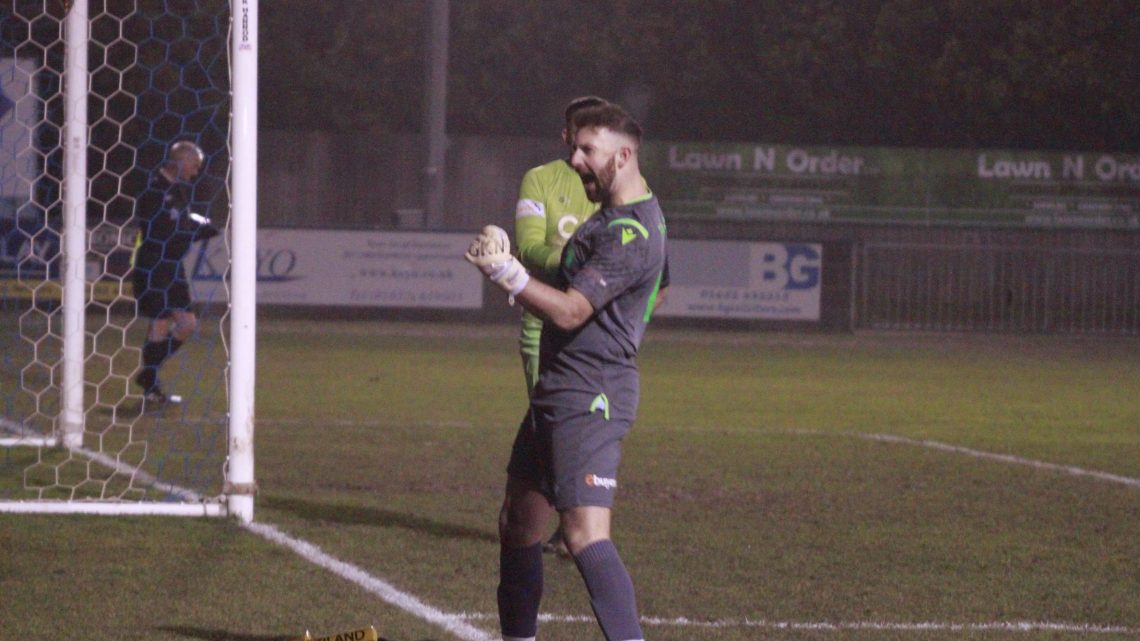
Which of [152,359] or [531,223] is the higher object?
[531,223]

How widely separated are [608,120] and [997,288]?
92.4 feet

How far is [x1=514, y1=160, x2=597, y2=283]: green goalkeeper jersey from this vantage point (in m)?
7.08

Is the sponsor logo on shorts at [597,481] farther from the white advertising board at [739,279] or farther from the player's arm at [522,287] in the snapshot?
the white advertising board at [739,279]

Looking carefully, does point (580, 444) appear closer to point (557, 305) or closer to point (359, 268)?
point (557, 305)

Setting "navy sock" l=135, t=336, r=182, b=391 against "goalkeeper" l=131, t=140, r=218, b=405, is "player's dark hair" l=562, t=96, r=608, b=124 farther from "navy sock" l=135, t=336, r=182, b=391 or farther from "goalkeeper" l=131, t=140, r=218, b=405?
"navy sock" l=135, t=336, r=182, b=391

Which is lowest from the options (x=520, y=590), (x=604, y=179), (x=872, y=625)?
(x=872, y=625)

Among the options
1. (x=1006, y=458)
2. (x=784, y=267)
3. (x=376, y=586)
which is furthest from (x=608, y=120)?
(x=784, y=267)

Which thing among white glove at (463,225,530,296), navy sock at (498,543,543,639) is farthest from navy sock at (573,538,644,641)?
white glove at (463,225,530,296)

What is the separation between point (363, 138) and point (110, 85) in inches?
240

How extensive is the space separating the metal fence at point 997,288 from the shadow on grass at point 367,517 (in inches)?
846

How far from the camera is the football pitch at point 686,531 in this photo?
20.1 feet

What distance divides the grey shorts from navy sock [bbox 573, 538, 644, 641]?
0.16m

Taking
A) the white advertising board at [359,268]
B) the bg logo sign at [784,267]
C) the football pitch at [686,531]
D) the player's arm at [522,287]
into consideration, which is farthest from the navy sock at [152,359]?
the bg logo sign at [784,267]

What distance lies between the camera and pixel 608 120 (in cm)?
485
